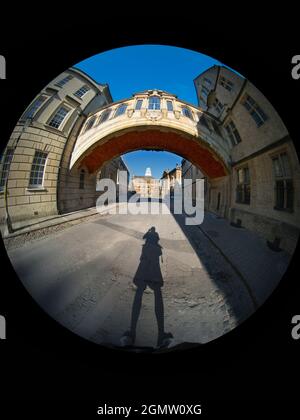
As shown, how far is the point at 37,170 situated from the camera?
145cm

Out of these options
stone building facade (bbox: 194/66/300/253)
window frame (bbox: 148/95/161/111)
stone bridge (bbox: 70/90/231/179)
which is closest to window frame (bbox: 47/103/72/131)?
stone bridge (bbox: 70/90/231/179)

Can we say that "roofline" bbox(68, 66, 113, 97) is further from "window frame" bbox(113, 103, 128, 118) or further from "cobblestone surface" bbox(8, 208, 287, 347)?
"cobblestone surface" bbox(8, 208, 287, 347)

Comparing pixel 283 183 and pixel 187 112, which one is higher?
pixel 187 112

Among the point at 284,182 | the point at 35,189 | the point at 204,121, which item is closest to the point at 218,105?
the point at 204,121

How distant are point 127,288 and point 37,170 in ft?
5.88

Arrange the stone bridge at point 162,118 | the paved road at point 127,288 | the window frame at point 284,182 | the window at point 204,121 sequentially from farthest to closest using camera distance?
the window at point 204,121, the stone bridge at point 162,118, the paved road at point 127,288, the window frame at point 284,182

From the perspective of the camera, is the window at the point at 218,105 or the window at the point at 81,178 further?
the window at the point at 81,178

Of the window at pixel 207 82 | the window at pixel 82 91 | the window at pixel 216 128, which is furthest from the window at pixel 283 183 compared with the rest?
the window at pixel 82 91

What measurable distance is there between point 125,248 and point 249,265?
2.03 metres

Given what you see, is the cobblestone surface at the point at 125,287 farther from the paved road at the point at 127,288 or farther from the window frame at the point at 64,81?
the window frame at the point at 64,81

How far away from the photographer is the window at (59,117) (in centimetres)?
149

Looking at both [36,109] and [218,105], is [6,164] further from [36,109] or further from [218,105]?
[218,105]

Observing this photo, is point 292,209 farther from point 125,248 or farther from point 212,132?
point 125,248

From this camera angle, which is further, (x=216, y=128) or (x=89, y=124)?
(x=89, y=124)
